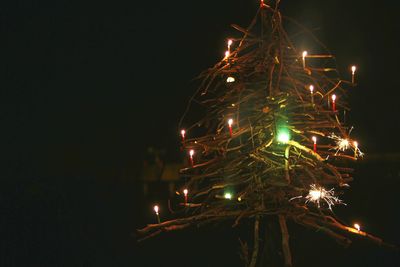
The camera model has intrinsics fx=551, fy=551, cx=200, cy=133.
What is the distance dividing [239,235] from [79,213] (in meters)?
1.88

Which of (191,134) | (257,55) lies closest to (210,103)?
(257,55)

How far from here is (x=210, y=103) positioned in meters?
4.28

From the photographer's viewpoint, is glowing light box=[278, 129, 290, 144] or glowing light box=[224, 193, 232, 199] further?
glowing light box=[224, 193, 232, 199]

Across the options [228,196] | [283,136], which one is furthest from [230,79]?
[228,196]

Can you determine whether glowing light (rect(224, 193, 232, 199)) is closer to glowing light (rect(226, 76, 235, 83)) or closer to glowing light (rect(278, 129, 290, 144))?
glowing light (rect(278, 129, 290, 144))

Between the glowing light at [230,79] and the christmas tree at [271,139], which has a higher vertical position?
the glowing light at [230,79]

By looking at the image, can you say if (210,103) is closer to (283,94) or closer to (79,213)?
(283,94)

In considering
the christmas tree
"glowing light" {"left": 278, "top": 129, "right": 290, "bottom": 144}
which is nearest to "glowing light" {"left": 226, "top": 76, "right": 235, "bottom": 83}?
the christmas tree

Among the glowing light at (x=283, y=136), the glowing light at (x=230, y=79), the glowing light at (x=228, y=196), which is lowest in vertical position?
the glowing light at (x=228, y=196)

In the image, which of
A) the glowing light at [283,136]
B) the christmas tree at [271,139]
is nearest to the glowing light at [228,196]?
the christmas tree at [271,139]

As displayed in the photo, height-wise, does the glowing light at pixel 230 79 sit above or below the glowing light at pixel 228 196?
above

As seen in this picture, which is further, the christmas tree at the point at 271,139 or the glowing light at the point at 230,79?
the glowing light at the point at 230,79

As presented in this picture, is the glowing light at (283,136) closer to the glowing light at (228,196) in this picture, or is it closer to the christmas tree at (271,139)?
the christmas tree at (271,139)

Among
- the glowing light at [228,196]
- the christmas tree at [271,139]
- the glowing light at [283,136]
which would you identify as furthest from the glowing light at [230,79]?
the glowing light at [228,196]
